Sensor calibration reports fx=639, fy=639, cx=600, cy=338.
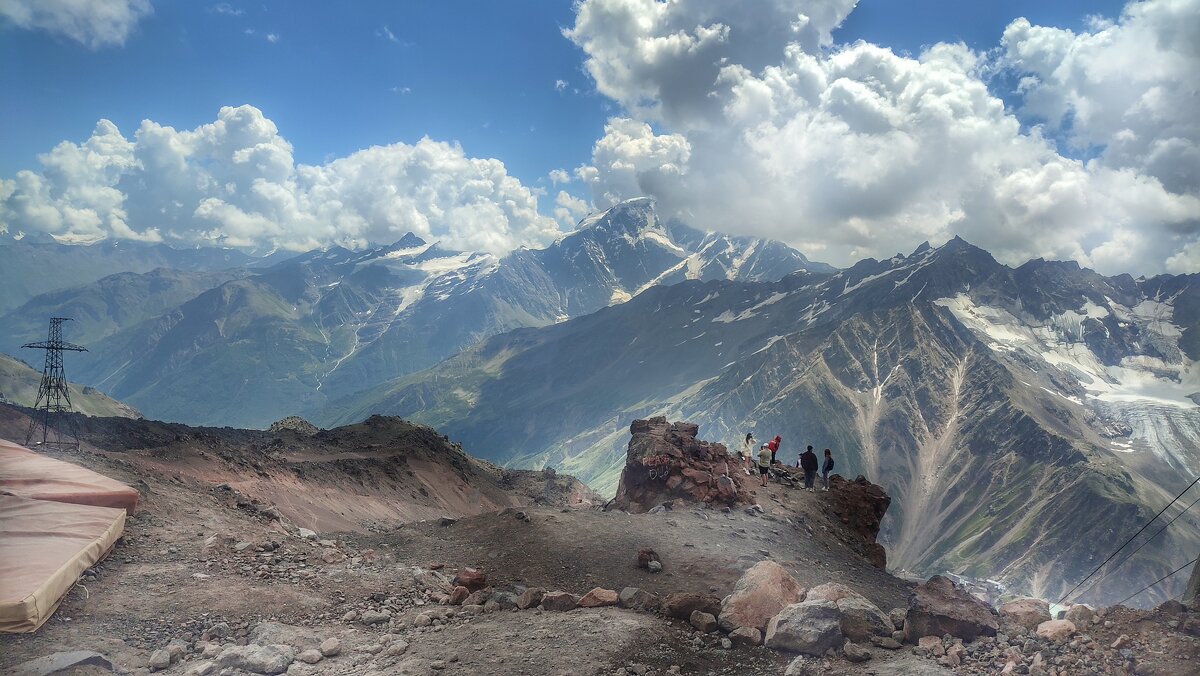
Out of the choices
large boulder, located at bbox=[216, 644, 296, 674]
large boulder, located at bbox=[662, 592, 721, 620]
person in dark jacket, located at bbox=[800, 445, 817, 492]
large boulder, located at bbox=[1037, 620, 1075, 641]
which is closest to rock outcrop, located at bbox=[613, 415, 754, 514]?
person in dark jacket, located at bbox=[800, 445, 817, 492]

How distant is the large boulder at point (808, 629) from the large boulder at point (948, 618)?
185 centimetres

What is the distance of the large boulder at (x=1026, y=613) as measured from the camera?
14.1 metres

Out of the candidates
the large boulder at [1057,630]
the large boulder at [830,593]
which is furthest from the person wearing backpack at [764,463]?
the large boulder at [1057,630]

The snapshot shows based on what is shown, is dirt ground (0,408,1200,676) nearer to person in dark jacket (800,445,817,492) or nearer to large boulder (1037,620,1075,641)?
large boulder (1037,620,1075,641)

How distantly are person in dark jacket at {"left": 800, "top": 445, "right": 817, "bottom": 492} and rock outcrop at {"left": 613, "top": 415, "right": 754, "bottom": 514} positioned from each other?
4.02 meters

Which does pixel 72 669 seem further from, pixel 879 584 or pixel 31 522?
pixel 879 584

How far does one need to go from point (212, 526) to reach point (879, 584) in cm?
2487

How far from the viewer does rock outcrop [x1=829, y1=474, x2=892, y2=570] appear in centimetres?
3740

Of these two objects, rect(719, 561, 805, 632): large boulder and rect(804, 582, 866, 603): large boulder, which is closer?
rect(719, 561, 805, 632): large boulder

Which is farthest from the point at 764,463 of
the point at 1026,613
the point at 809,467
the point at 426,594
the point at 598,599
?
the point at 426,594

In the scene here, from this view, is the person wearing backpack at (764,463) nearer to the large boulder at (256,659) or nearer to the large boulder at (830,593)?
the large boulder at (830,593)

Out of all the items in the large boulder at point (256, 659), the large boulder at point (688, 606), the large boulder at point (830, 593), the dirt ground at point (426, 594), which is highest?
the large boulder at point (830, 593)

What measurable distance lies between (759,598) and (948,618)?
398 cm

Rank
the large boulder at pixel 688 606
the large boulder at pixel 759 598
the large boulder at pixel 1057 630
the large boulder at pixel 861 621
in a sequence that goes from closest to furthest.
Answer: the large boulder at pixel 1057 630 < the large boulder at pixel 861 621 < the large boulder at pixel 759 598 < the large boulder at pixel 688 606
